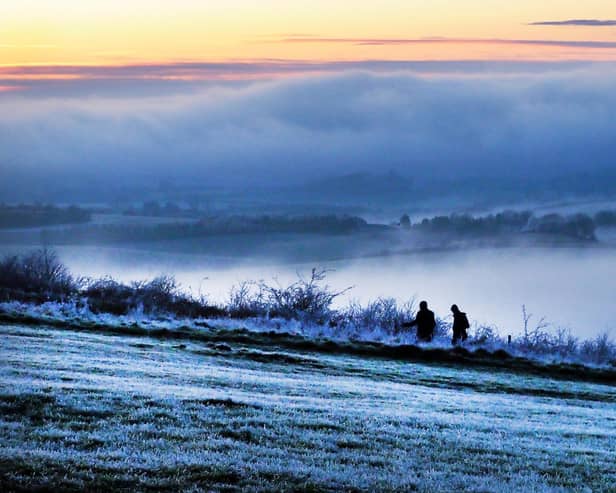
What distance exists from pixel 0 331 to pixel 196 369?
668cm

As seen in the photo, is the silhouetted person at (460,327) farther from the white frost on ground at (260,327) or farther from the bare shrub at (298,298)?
the bare shrub at (298,298)

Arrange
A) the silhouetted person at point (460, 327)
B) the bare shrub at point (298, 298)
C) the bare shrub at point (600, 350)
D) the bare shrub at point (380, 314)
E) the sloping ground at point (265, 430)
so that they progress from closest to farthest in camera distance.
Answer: the sloping ground at point (265, 430) → the silhouetted person at point (460, 327) → the bare shrub at point (600, 350) → the bare shrub at point (380, 314) → the bare shrub at point (298, 298)

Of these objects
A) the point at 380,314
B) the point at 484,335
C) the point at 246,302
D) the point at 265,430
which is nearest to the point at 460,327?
the point at 484,335

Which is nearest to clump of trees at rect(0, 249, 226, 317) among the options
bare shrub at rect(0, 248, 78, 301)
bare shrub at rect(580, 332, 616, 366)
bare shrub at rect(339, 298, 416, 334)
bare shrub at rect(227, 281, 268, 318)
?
bare shrub at rect(0, 248, 78, 301)

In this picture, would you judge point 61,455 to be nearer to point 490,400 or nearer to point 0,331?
point 490,400

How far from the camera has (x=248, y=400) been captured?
707 inches

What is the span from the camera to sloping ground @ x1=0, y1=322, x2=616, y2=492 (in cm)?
1266

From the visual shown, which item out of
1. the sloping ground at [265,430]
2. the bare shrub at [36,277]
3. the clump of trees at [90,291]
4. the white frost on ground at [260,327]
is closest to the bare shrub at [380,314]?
the white frost on ground at [260,327]

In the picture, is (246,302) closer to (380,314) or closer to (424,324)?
(380,314)

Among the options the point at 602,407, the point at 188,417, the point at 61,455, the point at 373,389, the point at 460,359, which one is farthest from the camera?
the point at 460,359

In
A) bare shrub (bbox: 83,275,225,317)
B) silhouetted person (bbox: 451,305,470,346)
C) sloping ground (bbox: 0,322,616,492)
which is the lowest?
sloping ground (bbox: 0,322,616,492)

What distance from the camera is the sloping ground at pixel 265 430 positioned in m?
12.7

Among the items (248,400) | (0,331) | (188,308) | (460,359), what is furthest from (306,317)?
(248,400)

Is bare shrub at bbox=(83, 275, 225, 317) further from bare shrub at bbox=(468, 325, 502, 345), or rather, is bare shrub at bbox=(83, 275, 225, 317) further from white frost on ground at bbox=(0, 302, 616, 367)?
bare shrub at bbox=(468, 325, 502, 345)
